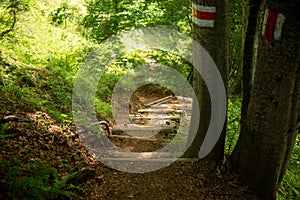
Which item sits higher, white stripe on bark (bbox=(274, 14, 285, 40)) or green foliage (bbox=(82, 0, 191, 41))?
white stripe on bark (bbox=(274, 14, 285, 40))

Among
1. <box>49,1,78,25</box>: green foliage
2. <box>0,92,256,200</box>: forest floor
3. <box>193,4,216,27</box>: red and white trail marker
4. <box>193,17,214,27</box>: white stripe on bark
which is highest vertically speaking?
<box>193,4,216,27</box>: red and white trail marker

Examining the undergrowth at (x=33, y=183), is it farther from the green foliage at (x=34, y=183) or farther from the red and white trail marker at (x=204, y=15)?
the red and white trail marker at (x=204, y=15)

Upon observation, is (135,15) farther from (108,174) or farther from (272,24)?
(272,24)

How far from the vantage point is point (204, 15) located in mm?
4277

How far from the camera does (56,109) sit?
6449 mm

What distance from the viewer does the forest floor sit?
4.14 meters

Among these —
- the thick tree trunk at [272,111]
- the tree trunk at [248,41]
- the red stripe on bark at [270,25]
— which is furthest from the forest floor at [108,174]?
the red stripe on bark at [270,25]

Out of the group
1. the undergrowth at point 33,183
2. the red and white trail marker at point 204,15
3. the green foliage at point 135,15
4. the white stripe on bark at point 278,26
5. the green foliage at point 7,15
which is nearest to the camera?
the undergrowth at point 33,183

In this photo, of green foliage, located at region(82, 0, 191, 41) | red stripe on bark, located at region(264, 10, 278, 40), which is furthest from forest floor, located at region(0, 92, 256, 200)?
green foliage, located at region(82, 0, 191, 41)

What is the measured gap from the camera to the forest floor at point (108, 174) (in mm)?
4141

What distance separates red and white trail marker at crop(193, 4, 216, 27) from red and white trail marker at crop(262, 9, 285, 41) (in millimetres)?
803

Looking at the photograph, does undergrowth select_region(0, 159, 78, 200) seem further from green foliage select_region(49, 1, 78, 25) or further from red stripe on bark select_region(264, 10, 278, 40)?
green foliage select_region(49, 1, 78, 25)

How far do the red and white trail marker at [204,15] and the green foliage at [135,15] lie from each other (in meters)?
4.35

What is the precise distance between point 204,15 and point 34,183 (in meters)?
3.08
